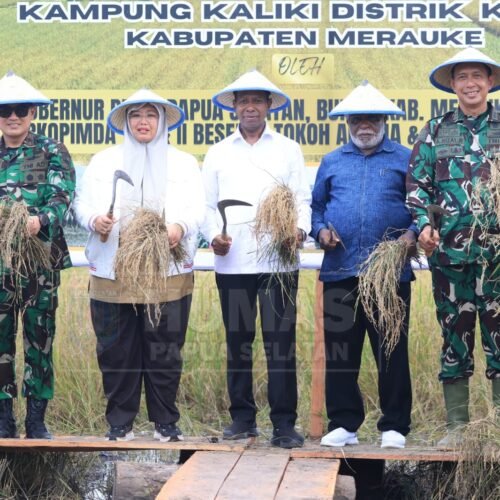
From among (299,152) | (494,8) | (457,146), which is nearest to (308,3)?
(494,8)

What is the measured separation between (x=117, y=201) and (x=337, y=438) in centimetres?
178

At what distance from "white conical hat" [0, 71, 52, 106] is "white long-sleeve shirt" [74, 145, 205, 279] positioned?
47 cm

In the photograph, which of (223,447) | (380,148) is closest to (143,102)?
(380,148)

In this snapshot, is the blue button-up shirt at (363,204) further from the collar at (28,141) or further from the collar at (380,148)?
the collar at (28,141)

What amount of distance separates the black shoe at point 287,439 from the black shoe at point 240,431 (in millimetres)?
147

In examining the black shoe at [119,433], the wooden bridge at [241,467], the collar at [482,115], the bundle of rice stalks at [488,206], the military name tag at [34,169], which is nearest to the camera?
the wooden bridge at [241,467]

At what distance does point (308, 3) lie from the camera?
8.64 metres

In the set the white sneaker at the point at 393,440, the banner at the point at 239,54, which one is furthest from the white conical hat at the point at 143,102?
the white sneaker at the point at 393,440

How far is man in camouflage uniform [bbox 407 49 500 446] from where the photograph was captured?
6516 millimetres

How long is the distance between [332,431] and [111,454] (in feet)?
6.02

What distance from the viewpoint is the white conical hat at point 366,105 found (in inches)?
267

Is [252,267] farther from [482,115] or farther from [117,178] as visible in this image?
[482,115]

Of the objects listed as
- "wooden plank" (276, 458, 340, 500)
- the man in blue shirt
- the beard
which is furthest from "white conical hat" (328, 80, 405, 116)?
"wooden plank" (276, 458, 340, 500)

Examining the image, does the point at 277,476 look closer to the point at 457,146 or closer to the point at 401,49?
the point at 457,146
